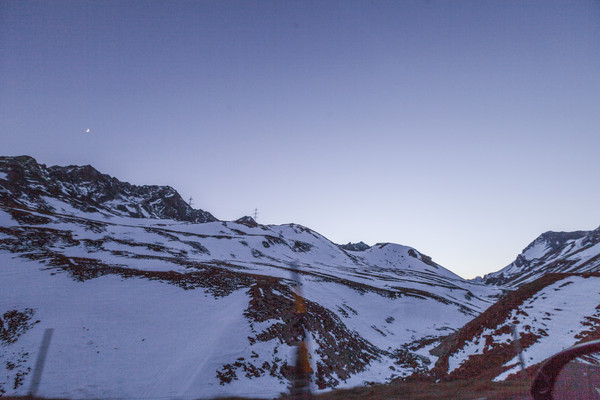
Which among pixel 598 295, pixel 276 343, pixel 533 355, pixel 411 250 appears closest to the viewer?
pixel 533 355

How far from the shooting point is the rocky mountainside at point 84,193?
93.8m

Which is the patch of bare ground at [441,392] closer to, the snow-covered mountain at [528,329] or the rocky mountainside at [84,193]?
the snow-covered mountain at [528,329]

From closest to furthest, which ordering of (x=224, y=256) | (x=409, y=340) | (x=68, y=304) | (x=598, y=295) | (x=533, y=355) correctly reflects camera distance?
(x=533, y=355) < (x=598, y=295) < (x=68, y=304) < (x=409, y=340) < (x=224, y=256)

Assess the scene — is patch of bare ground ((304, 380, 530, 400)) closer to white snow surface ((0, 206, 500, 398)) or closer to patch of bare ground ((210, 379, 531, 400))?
patch of bare ground ((210, 379, 531, 400))

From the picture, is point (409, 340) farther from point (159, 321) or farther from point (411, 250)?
point (411, 250)

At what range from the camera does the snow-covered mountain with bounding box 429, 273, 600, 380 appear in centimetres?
1667

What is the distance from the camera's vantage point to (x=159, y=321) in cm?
2244

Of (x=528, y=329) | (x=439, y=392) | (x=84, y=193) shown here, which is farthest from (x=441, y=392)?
(x=84, y=193)

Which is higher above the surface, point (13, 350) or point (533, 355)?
point (533, 355)

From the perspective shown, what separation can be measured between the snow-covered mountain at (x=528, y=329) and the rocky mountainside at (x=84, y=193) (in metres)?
96.3

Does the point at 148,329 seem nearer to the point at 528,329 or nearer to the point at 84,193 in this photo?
the point at 528,329

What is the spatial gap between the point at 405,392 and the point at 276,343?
1295 centimetres

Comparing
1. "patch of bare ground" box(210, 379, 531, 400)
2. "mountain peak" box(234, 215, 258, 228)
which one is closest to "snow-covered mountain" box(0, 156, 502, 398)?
"patch of bare ground" box(210, 379, 531, 400)

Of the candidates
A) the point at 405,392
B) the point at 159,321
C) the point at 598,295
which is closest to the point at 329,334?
the point at 159,321
